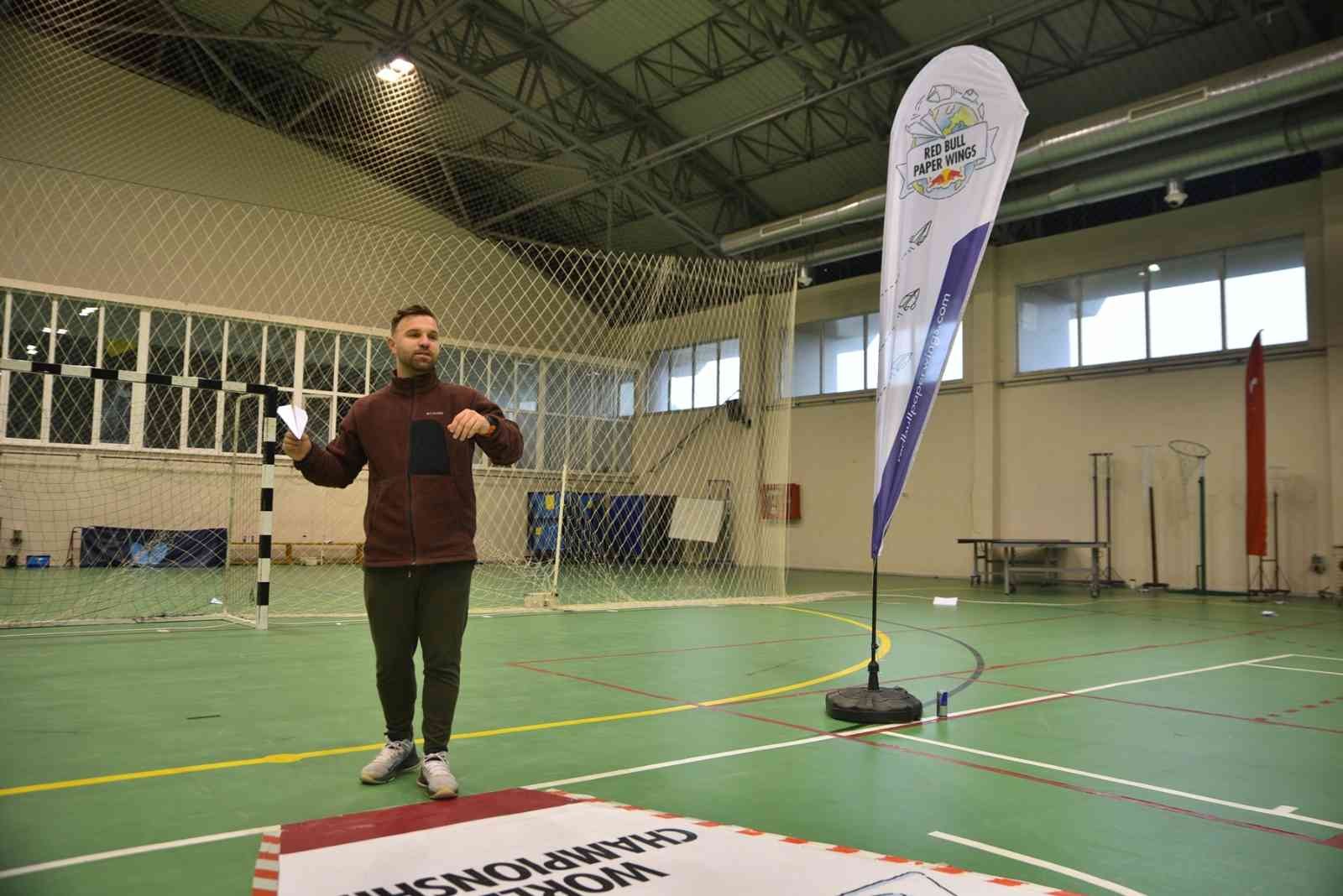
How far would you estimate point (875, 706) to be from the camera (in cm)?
398

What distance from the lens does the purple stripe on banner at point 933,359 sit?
12.3ft

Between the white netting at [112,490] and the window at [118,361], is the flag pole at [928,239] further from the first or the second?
the window at [118,361]

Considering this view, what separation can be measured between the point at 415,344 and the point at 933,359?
211 cm

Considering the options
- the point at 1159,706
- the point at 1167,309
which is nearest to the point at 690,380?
the point at 1167,309

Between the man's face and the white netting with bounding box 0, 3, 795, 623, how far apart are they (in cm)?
766

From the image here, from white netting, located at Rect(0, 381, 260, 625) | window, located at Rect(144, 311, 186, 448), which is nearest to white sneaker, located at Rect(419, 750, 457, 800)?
white netting, located at Rect(0, 381, 260, 625)

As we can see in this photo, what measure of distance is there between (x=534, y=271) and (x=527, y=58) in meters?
3.76

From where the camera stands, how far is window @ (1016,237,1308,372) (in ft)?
39.8

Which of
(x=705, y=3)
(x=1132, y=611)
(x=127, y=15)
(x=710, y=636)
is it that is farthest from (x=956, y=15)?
(x=127, y=15)

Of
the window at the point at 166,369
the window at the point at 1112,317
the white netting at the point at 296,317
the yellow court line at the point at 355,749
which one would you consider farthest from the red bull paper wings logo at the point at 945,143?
the window at the point at 166,369

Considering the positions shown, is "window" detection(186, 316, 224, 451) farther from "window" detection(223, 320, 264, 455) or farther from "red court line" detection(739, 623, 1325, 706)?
"red court line" detection(739, 623, 1325, 706)

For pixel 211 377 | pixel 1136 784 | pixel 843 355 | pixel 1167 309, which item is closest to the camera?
pixel 1136 784

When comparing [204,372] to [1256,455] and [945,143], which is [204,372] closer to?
[945,143]

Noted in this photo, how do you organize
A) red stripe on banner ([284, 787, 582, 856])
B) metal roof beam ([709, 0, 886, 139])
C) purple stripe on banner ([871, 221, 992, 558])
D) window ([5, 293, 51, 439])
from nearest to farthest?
red stripe on banner ([284, 787, 582, 856]) → purple stripe on banner ([871, 221, 992, 558]) → metal roof beam ([709, 0, 886, 139]) → window ([5, 293, 51, 439])
